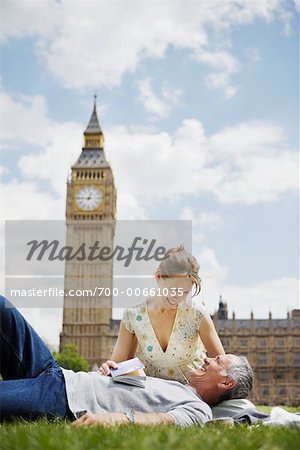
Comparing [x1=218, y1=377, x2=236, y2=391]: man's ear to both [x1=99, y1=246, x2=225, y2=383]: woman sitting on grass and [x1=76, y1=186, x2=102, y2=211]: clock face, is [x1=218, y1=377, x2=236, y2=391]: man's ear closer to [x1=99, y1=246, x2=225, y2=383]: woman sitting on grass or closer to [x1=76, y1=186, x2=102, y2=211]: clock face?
[x1=99, y1=246, x2=225, y2=383]: woman sitting on grass

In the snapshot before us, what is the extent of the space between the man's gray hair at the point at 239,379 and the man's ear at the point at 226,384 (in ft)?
0.07

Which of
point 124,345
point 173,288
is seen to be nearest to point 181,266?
point 173,288

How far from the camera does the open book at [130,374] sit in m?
3.52

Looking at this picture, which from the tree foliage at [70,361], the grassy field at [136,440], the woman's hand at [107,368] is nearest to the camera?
the grassy field at [136,440]

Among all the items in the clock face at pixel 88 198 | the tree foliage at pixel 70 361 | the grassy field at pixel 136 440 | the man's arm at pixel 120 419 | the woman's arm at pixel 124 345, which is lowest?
the tree foliage at pixel 70 361

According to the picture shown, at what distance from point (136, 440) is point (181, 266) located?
1909 mm

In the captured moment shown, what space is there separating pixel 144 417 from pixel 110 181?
51.5 m

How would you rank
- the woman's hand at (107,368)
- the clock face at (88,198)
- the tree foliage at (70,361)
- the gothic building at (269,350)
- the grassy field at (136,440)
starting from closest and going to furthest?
the grassy field at (136,440) < the woman's hand at (107,368) < the tree foliage at (70,361) < the gothic building at (269,350) < the clock face at (88,198)

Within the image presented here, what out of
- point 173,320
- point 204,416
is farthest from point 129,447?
point 173,320

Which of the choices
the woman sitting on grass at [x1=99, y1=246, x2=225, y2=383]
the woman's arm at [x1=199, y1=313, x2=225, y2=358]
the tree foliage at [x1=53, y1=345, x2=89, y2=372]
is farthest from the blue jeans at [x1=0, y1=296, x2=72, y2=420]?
the tree foliage at [x1=53, y1=345, x2=89, y2=372]

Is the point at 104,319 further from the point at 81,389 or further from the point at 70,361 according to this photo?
the point at 81,389

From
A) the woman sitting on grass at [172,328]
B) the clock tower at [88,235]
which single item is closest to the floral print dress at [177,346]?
the woman sitting on grass at [172,328]

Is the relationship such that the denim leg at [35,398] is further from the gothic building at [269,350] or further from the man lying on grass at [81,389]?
the gothic building at [269,350]

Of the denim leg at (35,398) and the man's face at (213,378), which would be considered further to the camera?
the man's face at (213,378)
